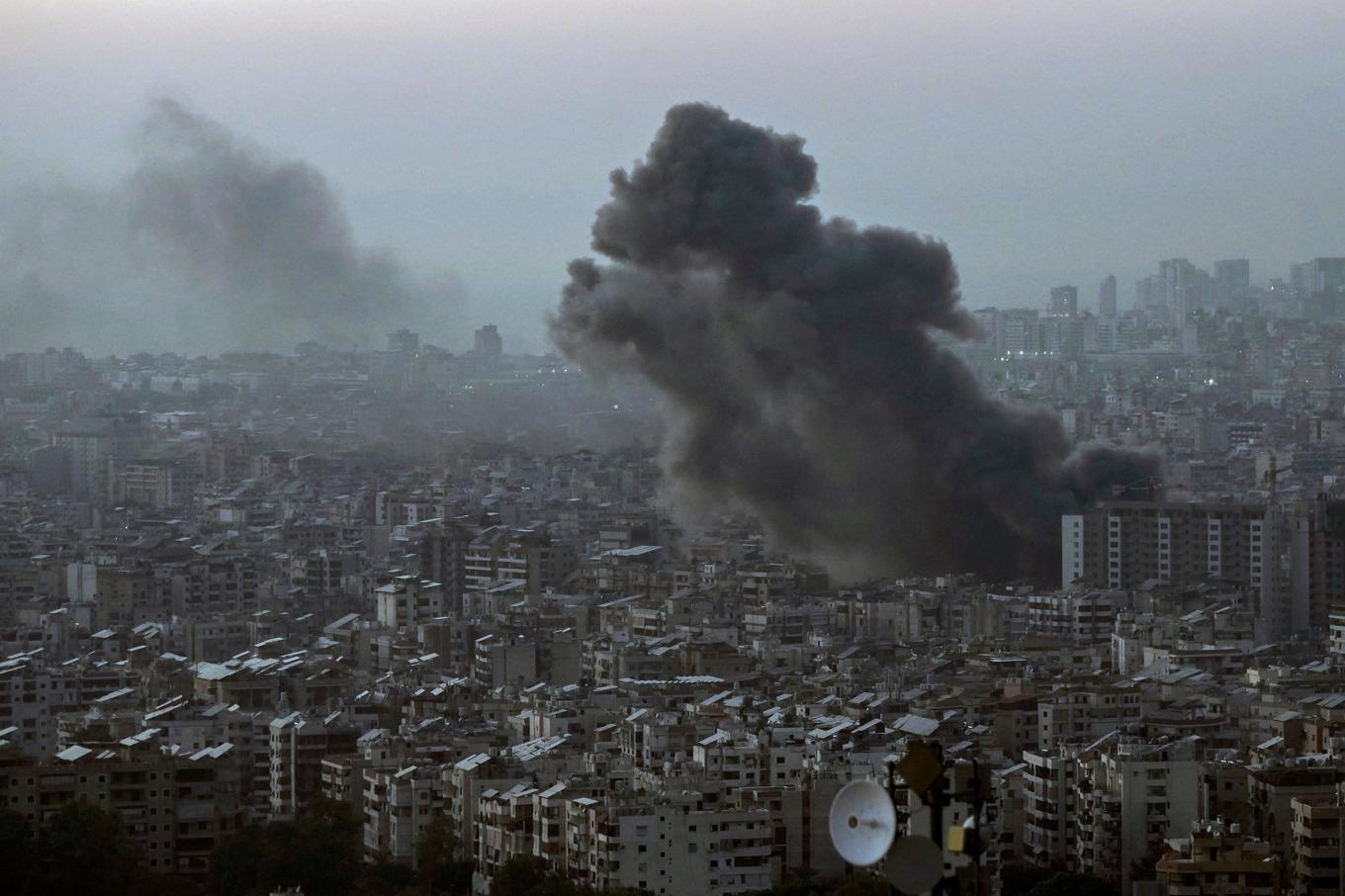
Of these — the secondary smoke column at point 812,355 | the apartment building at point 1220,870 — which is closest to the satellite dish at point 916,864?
the apartment building at point 1220,870

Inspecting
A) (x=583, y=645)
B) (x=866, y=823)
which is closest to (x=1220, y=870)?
(x=866, y=823)

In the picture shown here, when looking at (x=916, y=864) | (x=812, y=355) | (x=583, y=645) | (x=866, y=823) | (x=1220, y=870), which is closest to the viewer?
(x=916, y=864)

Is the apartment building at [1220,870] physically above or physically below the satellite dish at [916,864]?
below

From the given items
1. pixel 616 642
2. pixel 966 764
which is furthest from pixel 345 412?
pixel 966 764

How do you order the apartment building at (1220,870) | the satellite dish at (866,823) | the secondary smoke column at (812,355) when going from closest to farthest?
1. the satellite dish at (866,823)
2. the apartment building at (1220,870)
3. the secondary smoke column at (812,355)

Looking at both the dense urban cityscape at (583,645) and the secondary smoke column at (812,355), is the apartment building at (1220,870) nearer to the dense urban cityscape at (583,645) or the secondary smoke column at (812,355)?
the dense urban cityscape at (583,645)

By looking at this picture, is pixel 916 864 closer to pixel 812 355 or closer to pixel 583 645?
pixel 583 645

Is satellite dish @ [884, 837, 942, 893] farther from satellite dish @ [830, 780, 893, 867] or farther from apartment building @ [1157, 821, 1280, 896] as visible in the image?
apartment building @ [1157, 821, 1280, 896]
